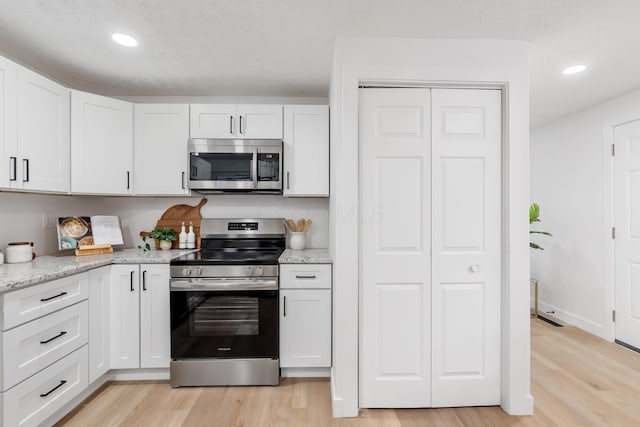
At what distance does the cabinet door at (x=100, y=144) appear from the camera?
2.45m

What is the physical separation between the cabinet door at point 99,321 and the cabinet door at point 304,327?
1.26 meters

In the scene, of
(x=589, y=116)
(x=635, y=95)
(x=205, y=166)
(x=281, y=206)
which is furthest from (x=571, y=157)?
(x=205, y=166)

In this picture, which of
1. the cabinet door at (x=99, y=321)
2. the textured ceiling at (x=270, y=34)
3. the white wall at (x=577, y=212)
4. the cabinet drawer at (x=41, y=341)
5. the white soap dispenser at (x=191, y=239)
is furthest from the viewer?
the white wall at (x=577, y=212)

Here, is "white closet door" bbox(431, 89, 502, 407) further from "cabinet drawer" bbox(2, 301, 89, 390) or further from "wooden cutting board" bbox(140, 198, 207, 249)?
"cabinet drawer" bbox(2, 301, 89, 390)

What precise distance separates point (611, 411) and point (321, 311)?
1.97 metres

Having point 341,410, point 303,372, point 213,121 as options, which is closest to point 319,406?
point 341,410

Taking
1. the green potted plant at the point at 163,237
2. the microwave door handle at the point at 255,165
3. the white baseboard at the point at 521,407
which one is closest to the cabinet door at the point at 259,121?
the microwave door handle at the point at 255,165

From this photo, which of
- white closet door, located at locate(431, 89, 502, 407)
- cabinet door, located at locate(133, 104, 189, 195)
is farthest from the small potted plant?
white closet door, located at locate(431, 89, 502, 407)

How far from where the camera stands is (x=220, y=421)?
1.94 metres

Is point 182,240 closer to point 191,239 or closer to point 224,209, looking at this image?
point 191,239

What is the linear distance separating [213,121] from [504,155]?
7.44 ft

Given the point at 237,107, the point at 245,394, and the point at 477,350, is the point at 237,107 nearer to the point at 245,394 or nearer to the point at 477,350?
the point at 245,394

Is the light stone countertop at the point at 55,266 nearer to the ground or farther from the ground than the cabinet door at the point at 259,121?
nearer to the ground

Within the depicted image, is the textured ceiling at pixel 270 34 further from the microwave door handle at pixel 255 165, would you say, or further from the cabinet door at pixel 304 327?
the cabinet door at pixel 304 327
